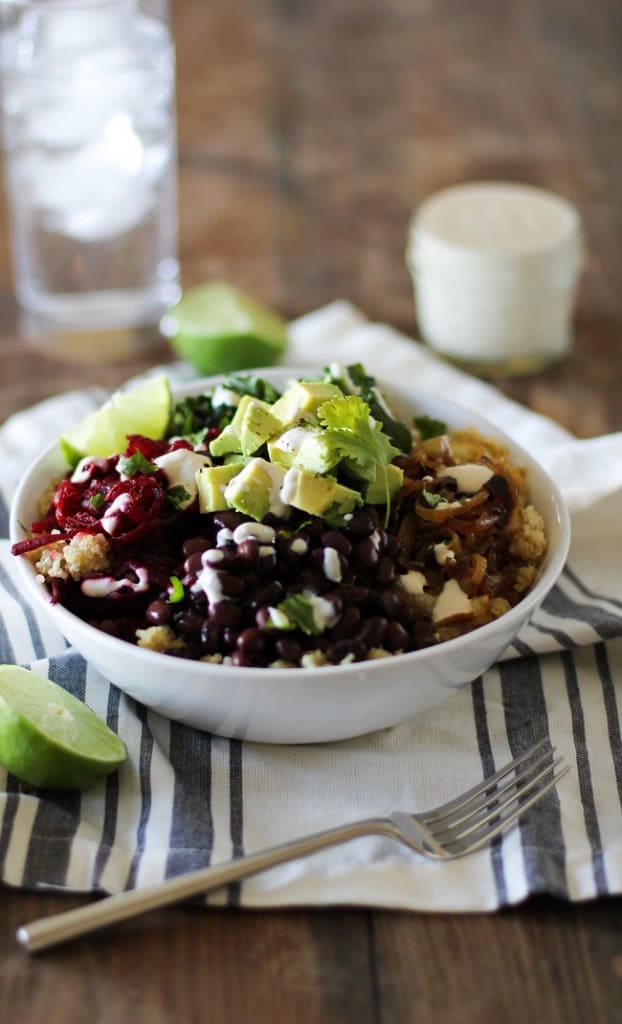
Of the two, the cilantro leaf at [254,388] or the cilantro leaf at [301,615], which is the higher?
the cilantro leaf at [254,388]

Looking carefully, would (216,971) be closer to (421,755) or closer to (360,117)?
(421,755)

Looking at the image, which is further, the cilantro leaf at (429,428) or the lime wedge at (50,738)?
the cilantro leaf at (429,428)

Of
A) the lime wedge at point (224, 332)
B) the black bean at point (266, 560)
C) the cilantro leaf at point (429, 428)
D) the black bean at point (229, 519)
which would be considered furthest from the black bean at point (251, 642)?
the lime wedge at point (224, 332)

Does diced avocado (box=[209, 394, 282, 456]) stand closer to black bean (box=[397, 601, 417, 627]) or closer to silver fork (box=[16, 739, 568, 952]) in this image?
black bean (box=[397, 601, 417, 627])

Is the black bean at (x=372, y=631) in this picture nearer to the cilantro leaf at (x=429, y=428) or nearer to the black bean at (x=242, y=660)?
the black bean at (x=242, y=660)

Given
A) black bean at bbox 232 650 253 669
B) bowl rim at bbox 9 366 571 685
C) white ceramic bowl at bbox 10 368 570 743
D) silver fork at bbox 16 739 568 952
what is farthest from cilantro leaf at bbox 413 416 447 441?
black bean at bbox 232 650 253 669
